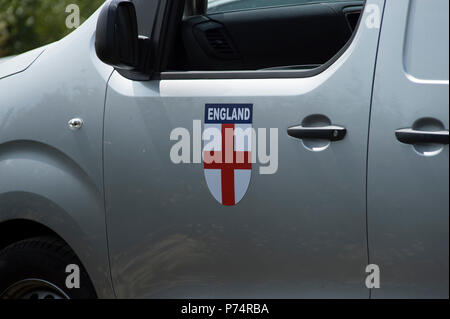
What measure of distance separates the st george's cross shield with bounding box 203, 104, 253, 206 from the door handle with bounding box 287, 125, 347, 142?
0.52 ft

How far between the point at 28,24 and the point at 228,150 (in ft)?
28.3

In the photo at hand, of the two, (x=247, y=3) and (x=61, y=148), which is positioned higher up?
(x=247, y=3)

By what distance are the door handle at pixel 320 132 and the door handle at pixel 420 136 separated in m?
0.18

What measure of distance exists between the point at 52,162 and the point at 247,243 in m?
0.82

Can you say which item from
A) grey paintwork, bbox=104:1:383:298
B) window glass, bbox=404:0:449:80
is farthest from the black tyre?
window glass, bbox=404:0:449:80

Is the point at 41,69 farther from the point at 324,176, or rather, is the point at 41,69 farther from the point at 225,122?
the point at 324,176

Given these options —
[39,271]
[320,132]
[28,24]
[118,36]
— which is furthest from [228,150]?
[28,24]

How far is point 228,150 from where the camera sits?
9.69 ft

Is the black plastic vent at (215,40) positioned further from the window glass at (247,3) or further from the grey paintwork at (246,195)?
the grey paintwork at (246,195)

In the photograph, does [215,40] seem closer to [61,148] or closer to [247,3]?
[247,3]

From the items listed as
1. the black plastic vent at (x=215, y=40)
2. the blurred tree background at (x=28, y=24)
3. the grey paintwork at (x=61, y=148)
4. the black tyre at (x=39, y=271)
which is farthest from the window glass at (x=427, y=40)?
the blurred tree background at (x=28, y=24)

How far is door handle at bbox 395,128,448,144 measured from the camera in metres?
2.60

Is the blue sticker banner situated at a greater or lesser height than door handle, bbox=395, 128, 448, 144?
greater

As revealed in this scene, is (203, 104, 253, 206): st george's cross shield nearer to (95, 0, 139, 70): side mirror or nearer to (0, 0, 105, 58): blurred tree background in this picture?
(95, 0, 139, 70): side mirror
